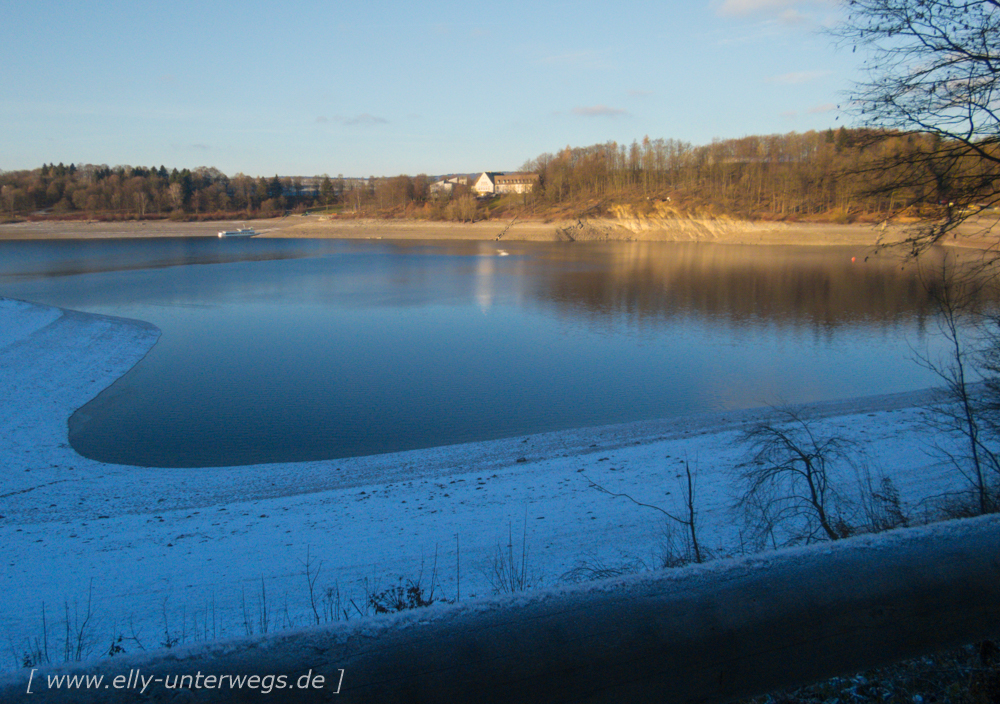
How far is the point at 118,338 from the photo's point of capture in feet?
65.8

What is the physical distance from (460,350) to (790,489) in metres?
12.2

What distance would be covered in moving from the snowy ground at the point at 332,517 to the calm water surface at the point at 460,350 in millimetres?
1094

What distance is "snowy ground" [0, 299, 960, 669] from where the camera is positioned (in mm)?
5504

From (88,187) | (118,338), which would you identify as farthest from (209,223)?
(118,338)

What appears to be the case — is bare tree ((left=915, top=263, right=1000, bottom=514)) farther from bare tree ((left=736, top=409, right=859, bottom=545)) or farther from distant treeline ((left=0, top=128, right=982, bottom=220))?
distant treeline ((left=0, top=128, right=982, bottom=220))

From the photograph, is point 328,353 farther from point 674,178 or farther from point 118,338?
point 674,178

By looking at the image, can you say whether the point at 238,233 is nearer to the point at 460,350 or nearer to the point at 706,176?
the point at 706,176

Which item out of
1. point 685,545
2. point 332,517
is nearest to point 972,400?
point 685,545

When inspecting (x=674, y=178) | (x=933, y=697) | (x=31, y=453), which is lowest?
(x=31, y=453)

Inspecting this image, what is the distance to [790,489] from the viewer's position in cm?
742

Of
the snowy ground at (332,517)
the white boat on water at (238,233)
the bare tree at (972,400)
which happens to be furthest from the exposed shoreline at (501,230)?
the bare tree at (972,400)

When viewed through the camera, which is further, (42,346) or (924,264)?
(924,264)

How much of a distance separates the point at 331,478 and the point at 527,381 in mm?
6423

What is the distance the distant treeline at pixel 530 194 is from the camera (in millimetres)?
66438
